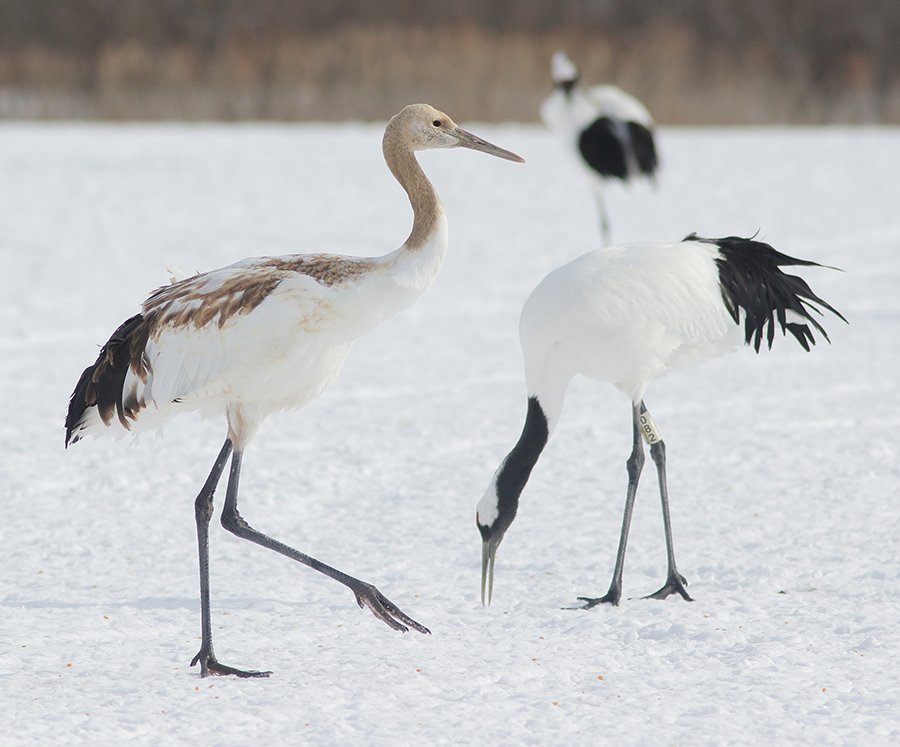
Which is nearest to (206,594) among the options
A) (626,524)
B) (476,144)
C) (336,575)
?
(336,575)

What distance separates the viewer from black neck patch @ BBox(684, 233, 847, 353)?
→ 381 centimetres

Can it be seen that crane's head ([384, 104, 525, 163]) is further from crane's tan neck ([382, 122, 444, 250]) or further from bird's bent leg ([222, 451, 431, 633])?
bird's bent leg ([222, 451, 431, 633])

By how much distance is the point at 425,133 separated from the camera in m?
3.32

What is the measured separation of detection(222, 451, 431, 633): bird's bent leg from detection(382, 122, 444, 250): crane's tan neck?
0.80m

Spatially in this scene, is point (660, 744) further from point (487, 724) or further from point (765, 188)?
point (765, 188)

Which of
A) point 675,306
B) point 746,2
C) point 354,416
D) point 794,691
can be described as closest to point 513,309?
point 354,416

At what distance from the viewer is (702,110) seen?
16.7m

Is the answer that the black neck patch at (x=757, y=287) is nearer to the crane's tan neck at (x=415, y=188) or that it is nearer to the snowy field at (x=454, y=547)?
the snowy field at (x=454, y=547)

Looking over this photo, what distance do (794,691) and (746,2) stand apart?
21.8m

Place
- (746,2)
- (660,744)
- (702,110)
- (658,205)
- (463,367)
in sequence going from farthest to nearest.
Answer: (746,2) → (702,110) → (658,205) → (463,367) → (660,744)

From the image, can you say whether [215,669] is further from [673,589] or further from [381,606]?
[673,589]

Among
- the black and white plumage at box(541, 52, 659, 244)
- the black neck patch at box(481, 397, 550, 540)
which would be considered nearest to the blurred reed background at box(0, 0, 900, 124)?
the black and white plumage at box(541, 52, 659, 244)

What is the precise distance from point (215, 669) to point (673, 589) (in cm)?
139

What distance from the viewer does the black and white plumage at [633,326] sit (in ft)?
11.4
